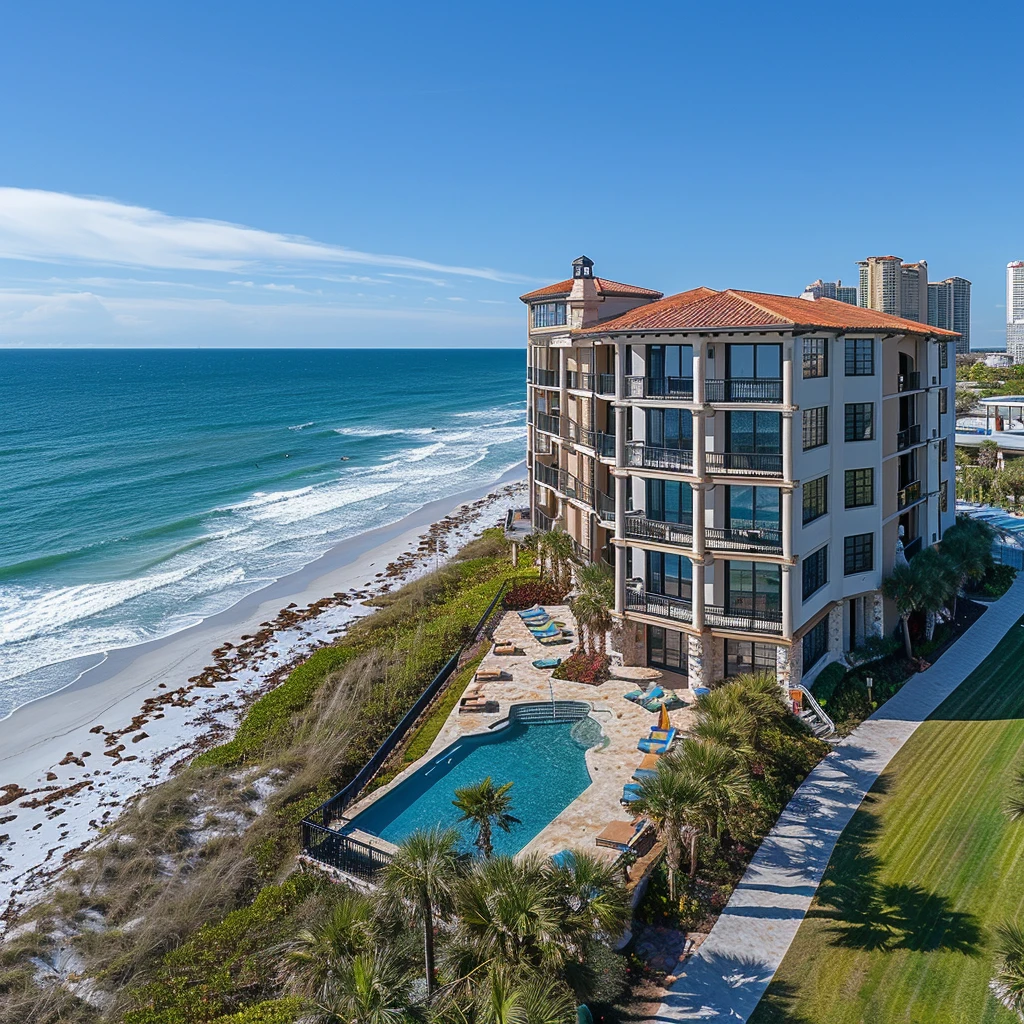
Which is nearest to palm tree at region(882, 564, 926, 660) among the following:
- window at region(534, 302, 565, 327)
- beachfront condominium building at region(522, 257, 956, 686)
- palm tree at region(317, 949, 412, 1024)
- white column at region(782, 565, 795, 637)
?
beachfront condominium building at region(522, 257, 956, 686)

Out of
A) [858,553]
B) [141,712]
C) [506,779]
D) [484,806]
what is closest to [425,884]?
[484,806]

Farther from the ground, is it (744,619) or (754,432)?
(754,432)

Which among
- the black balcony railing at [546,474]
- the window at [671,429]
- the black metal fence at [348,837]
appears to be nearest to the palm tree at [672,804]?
the black metal fence at [348,837]

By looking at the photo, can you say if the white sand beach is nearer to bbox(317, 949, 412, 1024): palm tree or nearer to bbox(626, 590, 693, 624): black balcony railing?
bbox(317, 949, 412, 1024): palm tree

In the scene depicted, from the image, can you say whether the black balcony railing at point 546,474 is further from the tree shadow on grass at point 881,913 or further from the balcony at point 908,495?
the tree shadow on grass at point 881,913

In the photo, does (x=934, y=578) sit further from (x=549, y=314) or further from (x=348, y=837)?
(x=348, y=837)

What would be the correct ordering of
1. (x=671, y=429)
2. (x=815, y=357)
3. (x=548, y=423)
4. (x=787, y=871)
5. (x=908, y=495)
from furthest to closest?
(x=548, y=423) → (x=908, y=495) → (x=671, y=429) → (x=815, y=357) → (x=787, y=871)
